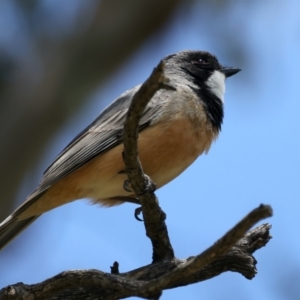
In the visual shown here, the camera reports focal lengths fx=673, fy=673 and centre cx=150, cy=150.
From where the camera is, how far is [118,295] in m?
4.35

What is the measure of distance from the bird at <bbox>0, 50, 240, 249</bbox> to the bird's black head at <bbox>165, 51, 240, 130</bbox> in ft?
0.07

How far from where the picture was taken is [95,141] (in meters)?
6.19

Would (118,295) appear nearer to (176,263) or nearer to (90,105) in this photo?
(176,263)

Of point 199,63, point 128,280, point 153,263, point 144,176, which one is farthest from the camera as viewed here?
point 199,63

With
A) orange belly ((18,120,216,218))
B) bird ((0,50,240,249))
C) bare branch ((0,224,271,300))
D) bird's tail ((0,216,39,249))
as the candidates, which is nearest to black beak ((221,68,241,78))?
bird ((0,50,240,249))

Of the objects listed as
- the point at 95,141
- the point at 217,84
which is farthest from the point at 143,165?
the point at 217,84

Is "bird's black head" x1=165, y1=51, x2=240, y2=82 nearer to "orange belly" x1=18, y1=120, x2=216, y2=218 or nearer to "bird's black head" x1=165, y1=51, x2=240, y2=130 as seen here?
"bird's black head" x1=165, y1=51, x2=240, y2=130

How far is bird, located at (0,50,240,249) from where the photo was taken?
5.93 m

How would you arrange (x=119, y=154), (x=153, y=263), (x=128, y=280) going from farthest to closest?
1. (x=119, y=154)
2. (x=153, y=263)
3. (x=128, y=280)

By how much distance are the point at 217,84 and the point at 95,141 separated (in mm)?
1538

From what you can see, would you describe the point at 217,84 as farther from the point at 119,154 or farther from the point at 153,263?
the point at 153,263

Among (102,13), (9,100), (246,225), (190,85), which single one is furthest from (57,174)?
(246,225)

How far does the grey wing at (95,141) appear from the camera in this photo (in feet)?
19.8

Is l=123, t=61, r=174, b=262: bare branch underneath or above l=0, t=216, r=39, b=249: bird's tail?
underneath
